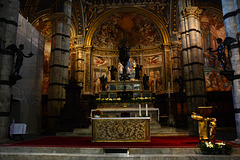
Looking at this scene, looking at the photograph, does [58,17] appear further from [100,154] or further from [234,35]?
[234,35]

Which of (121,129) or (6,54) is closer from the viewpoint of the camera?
(121,129)

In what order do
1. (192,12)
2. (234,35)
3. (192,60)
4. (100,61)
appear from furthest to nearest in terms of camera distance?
(100,61) < (192,12) < (192,60) < (234,35)

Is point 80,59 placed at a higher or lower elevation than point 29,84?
higher

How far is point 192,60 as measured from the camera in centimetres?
1180

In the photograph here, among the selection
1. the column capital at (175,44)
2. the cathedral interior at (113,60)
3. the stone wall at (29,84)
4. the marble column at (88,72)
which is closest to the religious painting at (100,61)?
the cathedral interior at (113,60)

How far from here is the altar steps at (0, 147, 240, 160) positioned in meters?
5.18

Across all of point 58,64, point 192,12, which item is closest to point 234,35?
point 192,12

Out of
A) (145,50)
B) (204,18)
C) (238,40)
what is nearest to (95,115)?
(238,40)

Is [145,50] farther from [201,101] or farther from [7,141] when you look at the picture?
[7,141]

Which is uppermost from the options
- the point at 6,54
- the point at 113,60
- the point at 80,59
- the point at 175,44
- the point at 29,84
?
the point at 175,44

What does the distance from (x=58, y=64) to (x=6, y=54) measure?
13.9ft

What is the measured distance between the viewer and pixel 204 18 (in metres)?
19.3

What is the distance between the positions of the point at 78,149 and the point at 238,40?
7109mm

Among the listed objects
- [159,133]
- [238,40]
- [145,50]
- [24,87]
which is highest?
[145,50]
